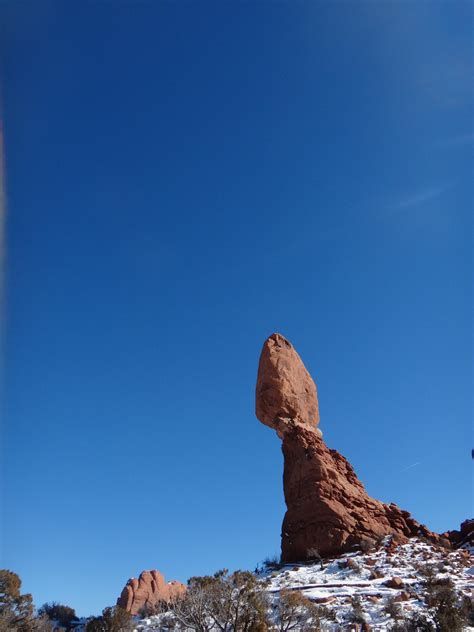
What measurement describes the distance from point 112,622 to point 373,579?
12024 mm

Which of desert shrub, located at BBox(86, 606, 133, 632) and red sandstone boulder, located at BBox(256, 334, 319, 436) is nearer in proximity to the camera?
desert shrub, located at BBox(86, 606, 133, 632)

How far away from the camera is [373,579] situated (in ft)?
76.8

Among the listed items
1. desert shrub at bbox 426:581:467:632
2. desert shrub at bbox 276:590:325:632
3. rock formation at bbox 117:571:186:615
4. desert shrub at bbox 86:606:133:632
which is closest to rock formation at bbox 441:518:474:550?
desert shrub at bbox 426:581:467:632

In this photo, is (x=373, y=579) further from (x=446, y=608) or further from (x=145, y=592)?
(x=145, y=592)

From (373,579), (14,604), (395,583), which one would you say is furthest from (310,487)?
(14,604)

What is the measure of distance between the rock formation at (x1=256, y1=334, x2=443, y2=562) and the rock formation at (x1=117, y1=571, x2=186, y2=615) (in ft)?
24.9

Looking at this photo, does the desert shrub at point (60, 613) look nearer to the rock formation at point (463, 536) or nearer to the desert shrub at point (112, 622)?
the desert shrub at point (112, 622)

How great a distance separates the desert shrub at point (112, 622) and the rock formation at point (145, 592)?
3.01m

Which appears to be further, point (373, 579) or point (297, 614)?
point (373, 579)

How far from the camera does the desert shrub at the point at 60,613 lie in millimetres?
30391

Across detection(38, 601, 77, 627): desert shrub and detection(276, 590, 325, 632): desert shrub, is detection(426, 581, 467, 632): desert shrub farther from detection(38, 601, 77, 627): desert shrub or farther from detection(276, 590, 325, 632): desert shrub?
detection(38, 601, 77, 627): desert shrub

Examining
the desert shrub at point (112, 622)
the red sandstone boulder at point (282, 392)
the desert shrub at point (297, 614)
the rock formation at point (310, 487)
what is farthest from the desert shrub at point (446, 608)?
the red sandstone boulder at point (282, 392)

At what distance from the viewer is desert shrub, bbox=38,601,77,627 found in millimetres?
30391

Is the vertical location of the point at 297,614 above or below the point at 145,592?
below
